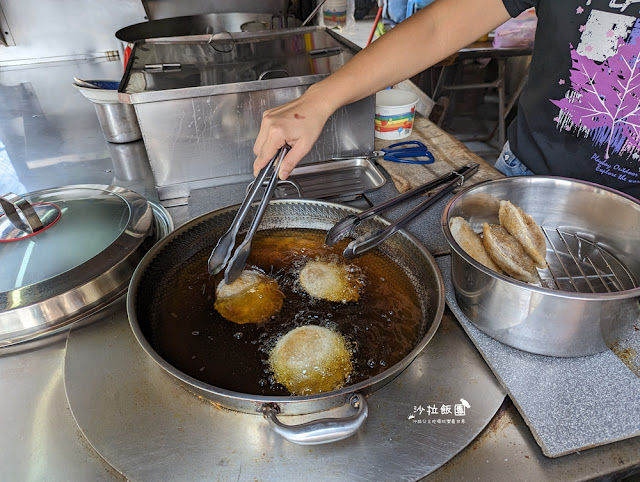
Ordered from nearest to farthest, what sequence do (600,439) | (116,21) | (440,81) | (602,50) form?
(600,439)
(602,50)
(116,21)
(440,81)

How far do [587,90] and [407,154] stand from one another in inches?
32.2

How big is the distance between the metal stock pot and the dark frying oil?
1.1 inches

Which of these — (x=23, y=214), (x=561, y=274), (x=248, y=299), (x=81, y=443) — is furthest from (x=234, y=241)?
(x=561, y=274)

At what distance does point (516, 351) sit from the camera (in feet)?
3.62

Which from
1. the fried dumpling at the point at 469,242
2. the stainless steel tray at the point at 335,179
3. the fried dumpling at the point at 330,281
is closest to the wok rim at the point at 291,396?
the fried dumpling at the point at 469,242

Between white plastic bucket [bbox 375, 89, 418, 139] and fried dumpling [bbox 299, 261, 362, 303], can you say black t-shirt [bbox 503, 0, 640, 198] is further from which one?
fried dumpling [bbox 299, 261, 362, 303]

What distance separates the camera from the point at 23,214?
1350 millimetres

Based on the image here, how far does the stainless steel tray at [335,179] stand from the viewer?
1.82 metres

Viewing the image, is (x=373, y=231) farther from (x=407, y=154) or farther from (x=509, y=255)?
(x=407, y=154)

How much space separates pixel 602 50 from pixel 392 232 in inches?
39.0

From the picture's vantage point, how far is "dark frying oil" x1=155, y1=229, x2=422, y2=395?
1.08 metres

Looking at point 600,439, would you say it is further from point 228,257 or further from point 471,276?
point 228,257

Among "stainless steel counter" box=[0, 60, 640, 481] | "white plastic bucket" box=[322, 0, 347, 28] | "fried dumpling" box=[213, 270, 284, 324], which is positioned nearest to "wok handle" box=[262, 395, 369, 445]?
"stainless steel counter" box=[0, 60, 640, 481]

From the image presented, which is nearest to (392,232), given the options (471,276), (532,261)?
(471,276)
